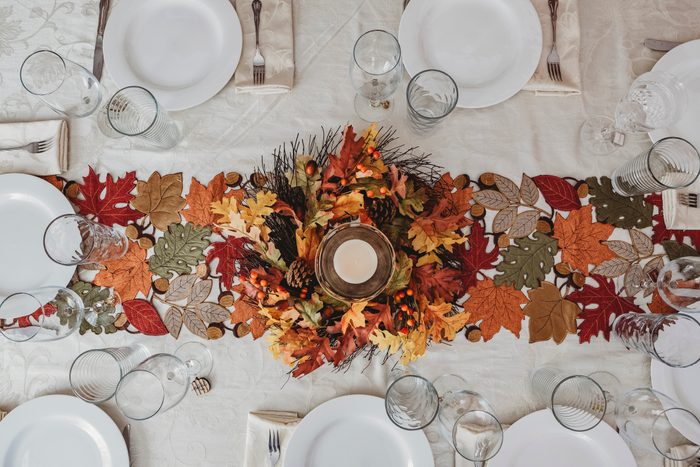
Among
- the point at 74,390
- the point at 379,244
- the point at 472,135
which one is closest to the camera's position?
the point at 379,244

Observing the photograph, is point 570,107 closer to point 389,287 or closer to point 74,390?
point 389,287

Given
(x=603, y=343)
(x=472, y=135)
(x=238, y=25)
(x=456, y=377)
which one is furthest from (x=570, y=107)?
(x=238, y=25)

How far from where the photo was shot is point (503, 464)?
0.97 meters

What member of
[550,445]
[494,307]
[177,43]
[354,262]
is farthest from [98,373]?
[550,445]

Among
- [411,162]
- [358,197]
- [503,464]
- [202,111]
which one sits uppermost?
[202,111]

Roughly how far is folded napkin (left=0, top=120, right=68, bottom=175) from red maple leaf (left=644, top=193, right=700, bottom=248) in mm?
1338

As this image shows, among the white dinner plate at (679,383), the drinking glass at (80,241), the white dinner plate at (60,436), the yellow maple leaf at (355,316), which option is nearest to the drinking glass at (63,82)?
the drinking glass at (80,241)

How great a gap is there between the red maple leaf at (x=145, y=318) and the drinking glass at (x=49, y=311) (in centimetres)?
9

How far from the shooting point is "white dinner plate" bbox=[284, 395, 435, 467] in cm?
98

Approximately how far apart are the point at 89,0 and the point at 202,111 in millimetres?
400

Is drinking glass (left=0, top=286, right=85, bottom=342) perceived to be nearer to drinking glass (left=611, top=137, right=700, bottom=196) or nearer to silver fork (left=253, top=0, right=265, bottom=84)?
silver fork (left=253, top=0, right=265, bottom=84)

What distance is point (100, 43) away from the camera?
3.65 ft

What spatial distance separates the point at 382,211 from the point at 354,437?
49cm

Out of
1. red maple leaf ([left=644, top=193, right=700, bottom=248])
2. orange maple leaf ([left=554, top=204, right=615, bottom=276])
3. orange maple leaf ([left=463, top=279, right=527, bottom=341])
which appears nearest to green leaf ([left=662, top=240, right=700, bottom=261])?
red maple leaf ([left=644, top=193, right=700, bottom=248])
